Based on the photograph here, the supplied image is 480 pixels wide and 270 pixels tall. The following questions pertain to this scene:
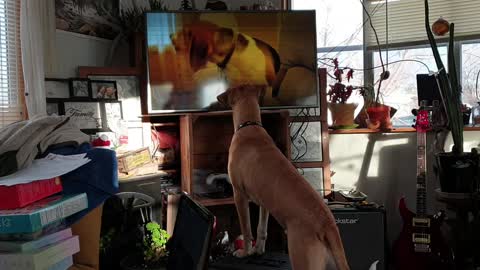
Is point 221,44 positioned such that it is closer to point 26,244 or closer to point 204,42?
point 204,42

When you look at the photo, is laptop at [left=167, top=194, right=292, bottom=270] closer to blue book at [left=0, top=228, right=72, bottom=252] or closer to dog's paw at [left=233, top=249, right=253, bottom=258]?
dog's paw at [left=233, top=249, right=253, bottom=258]

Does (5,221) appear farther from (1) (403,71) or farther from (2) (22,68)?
(1) (403,71)

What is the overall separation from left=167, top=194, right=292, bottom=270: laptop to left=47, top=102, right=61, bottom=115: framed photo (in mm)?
1323

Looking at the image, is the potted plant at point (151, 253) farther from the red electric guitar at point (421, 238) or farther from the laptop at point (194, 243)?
the red electric guitar at point (421, 238)

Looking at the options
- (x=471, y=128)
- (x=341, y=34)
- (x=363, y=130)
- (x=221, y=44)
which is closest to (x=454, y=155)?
(x=471, y=128)

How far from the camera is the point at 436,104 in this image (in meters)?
2.91

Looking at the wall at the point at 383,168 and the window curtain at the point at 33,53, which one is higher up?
the window curtain at the point at 33,53

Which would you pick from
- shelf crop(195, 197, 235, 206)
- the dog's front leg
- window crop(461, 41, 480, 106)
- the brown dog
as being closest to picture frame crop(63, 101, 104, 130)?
shelf crop(195, 197, 235, 206)

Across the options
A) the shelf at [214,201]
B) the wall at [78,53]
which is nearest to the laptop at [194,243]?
the shelf at [214,201]

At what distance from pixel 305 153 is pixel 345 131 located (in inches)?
14.7

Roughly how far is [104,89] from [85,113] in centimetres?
20

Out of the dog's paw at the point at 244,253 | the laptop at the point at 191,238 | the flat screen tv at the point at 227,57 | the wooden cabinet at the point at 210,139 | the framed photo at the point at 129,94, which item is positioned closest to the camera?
the laptop at the point at 191,238

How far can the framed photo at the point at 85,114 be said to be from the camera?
8.14ft

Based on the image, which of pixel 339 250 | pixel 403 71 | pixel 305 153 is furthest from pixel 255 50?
pixel 339 250
